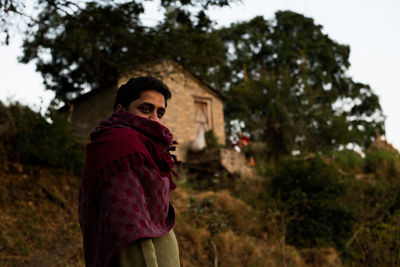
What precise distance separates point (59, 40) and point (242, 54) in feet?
67.9

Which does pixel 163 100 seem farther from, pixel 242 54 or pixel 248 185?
pixel 242 54

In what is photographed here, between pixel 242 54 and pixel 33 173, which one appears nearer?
pixel 33 173

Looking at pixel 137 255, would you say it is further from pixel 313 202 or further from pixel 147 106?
pixel 313 202

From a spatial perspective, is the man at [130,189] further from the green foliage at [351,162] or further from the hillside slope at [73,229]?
the green foliage at [351,162]

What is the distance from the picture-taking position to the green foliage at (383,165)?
42.0 feet

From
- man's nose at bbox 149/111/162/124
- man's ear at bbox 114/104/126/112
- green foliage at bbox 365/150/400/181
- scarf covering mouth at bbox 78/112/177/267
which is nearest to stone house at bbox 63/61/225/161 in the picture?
green foliage at bbox 365/150/400/181

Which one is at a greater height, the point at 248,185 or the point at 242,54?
the point at 242,54

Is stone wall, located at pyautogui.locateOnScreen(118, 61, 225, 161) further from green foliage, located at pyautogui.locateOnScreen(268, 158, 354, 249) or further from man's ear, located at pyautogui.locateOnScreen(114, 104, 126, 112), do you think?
man's ear, located at pyautogui.locateOnScreen(114, 104, 126, 112)

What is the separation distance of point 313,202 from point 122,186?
26.9ft

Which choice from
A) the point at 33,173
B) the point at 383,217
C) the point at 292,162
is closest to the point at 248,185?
the point at 292,162

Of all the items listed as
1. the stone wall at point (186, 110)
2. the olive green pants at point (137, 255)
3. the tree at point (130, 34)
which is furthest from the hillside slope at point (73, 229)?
the stone wall at point (186, 110)

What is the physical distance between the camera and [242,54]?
27.1 meters

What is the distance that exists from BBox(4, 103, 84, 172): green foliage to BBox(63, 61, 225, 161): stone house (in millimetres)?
4823

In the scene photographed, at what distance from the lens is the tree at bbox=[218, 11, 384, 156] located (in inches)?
766
